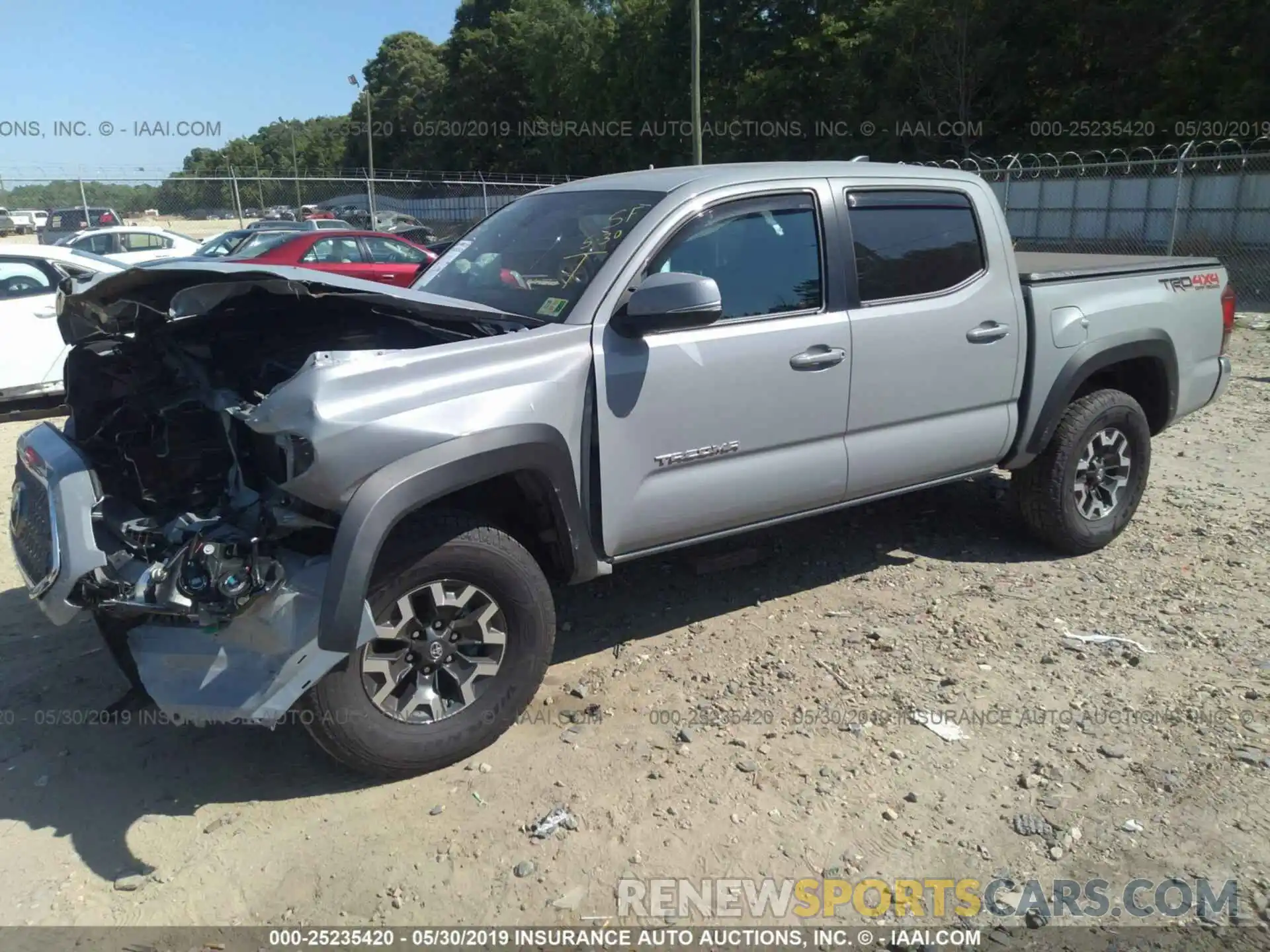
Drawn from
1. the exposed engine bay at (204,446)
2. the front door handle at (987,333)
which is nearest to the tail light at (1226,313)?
the front door handle at (987,333)

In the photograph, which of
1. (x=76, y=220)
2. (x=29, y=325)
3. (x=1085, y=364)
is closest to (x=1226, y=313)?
(x=1085, y=364)

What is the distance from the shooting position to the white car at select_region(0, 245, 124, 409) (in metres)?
8.49

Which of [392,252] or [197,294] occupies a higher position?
[197,294]

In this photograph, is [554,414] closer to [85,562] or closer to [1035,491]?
[85,562]

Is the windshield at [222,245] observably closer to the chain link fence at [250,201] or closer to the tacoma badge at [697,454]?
the chain link fence at [250,201]

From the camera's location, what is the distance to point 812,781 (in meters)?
3.29

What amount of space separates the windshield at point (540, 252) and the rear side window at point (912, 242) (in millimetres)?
986

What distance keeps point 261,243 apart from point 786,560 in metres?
10.5

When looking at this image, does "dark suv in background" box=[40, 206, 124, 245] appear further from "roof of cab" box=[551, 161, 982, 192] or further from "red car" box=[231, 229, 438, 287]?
"roof of cab" box=[551, 161, 982, 192]

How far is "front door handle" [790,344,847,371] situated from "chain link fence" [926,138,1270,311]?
47.6 feet

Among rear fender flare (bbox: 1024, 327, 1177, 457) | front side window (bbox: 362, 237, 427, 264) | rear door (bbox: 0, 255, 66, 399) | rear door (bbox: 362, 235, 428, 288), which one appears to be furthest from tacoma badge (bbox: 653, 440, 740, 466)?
front side window (bbox: 362, 237, 427, 264)

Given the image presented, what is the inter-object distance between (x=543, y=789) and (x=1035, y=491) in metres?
3.11

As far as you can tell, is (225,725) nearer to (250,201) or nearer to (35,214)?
(250,201)

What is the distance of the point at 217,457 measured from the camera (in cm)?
371
